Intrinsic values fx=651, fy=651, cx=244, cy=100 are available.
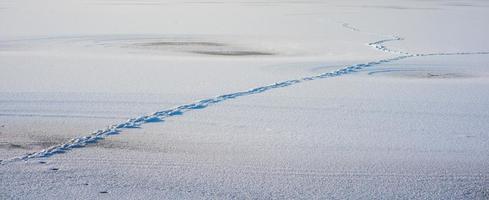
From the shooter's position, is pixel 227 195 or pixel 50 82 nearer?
pixel 227 195

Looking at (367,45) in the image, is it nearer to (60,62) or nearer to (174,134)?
(60,62)

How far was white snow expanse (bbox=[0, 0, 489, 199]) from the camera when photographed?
3.91 m

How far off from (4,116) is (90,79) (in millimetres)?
2061

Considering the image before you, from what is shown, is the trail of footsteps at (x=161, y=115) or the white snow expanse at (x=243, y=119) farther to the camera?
the trail of footsteps at (x=161, y=115)

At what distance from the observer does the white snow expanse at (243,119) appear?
12.8ft

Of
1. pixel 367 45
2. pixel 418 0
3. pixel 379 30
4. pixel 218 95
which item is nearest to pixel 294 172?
pixel 218 95

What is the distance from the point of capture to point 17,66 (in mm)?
8594

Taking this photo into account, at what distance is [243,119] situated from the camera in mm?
5598

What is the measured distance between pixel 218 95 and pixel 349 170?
8.86 ft

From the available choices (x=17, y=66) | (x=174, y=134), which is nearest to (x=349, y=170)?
(x=174, y=134)

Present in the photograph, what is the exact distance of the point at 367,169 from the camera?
4219 millimetres

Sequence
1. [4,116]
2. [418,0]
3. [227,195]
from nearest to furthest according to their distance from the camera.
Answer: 1. [227,195]
2. [4,116]
3. [418,0]

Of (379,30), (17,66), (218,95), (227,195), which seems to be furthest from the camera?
(379,30)

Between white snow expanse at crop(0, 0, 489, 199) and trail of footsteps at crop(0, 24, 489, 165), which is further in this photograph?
trail of footsteps at crop(0, 24, 489, 165)
